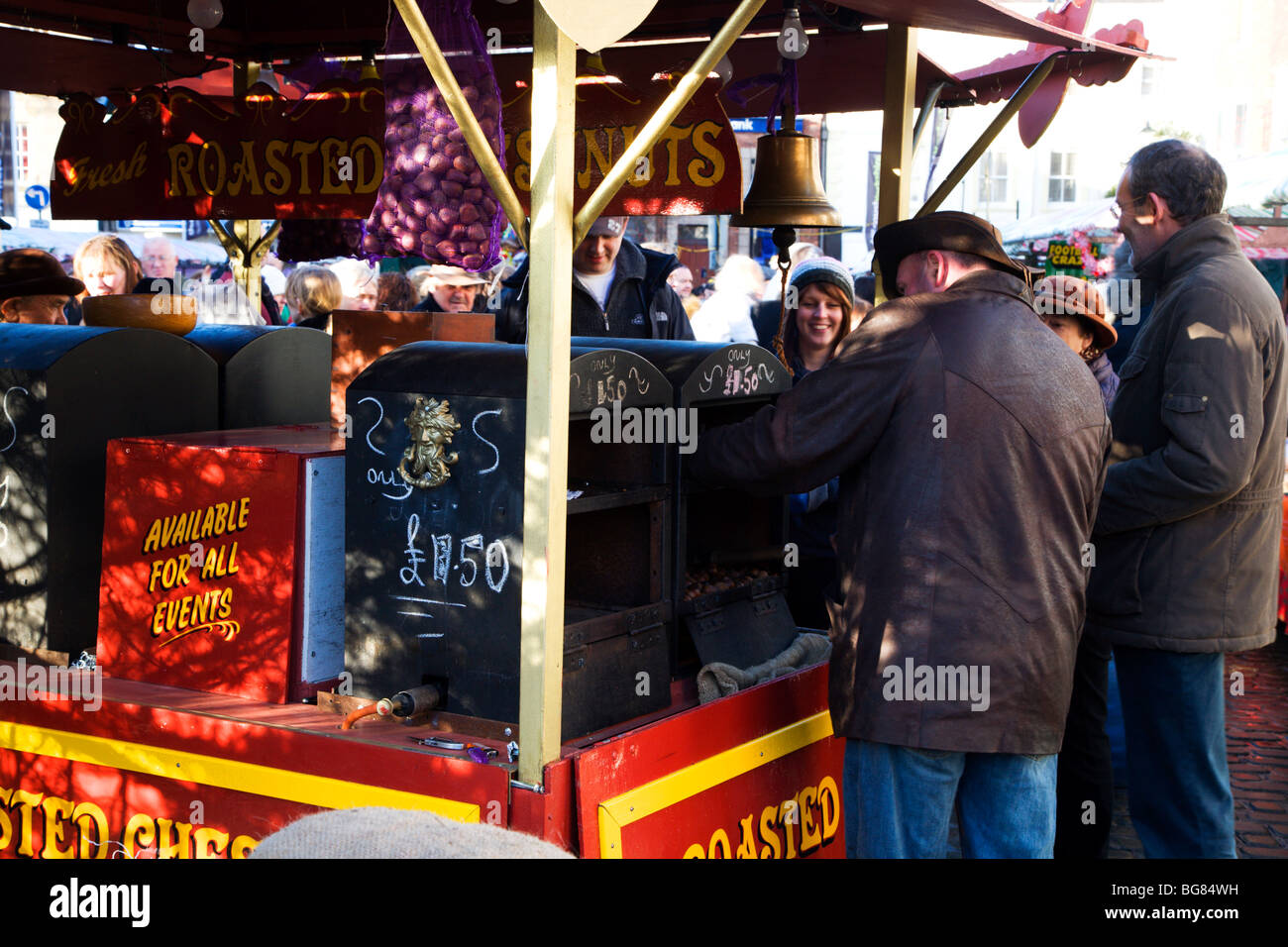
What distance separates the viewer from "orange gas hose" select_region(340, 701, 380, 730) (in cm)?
Answer: 267

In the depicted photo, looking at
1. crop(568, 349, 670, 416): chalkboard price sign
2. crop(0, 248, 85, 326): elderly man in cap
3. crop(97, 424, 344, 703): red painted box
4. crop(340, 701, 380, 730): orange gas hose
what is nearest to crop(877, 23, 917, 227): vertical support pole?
crop(568, 349, 670, 416): chalkboard price sign

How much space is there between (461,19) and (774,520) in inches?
63.1

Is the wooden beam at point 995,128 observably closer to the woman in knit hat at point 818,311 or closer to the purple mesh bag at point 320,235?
the woman in knit hat at point 818,311

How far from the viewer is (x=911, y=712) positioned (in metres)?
2.75

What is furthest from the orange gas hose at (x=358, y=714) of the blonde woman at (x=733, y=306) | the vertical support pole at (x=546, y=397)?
the blonde woman at (x=733, y=306)

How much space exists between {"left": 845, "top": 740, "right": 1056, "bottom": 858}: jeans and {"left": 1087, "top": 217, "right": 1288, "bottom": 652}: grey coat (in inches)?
34.4

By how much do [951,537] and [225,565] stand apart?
5.52 ft

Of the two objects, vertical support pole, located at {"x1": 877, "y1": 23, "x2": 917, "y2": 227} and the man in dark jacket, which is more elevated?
vertical support pole, located at {"x1": 877, "y1": 23, "x2": 917, "y2": 227}

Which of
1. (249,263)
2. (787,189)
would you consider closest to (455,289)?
(249,263)

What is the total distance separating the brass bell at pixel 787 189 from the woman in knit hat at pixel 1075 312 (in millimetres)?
730

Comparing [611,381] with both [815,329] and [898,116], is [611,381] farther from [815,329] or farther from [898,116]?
[815,329]

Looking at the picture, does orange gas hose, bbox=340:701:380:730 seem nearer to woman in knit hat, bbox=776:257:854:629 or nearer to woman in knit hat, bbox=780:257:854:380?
woman in knit hat, bbox=776:257:854:629

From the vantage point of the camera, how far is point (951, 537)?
9.03 ft
